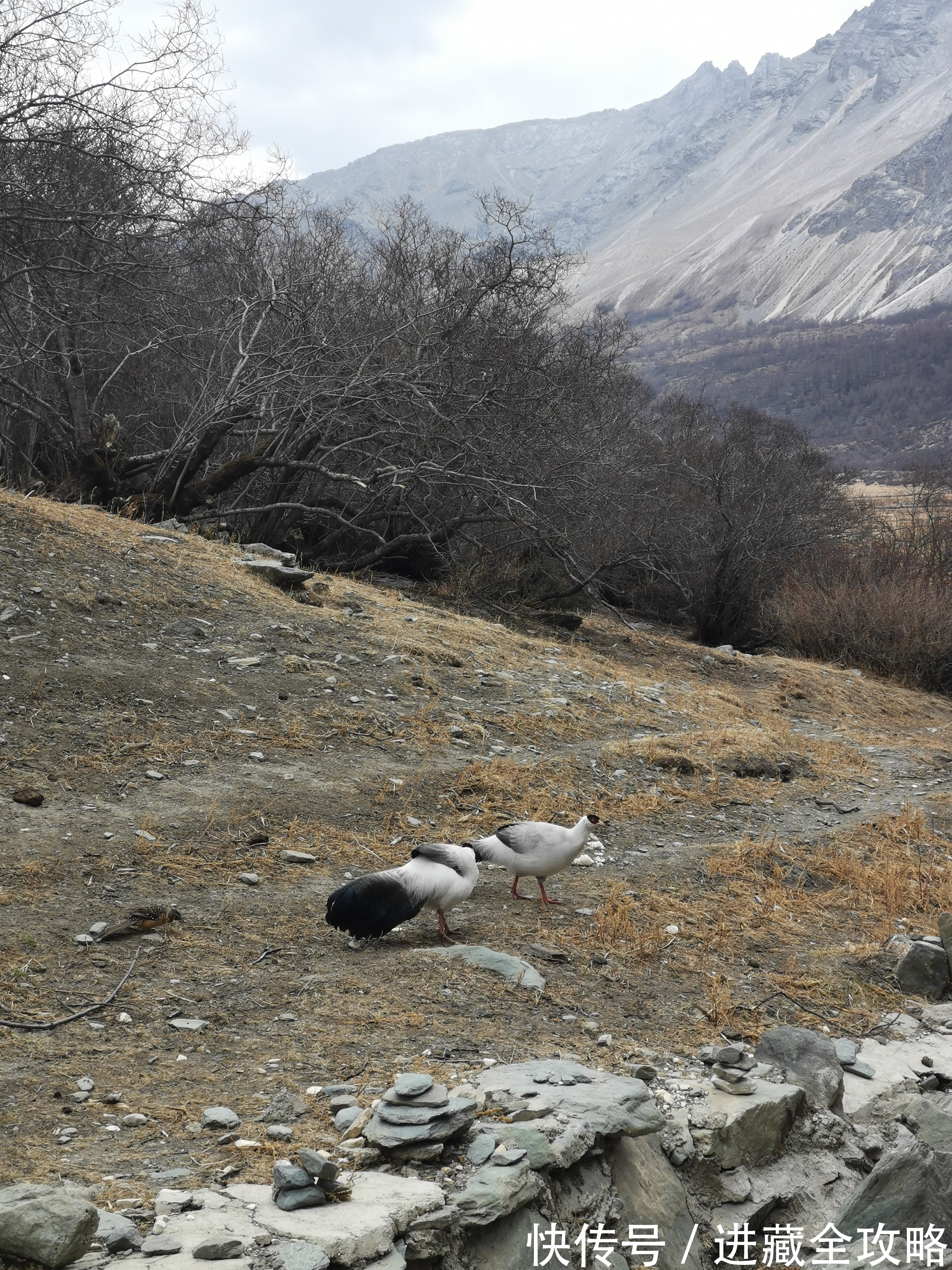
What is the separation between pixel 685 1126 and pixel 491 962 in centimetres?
106

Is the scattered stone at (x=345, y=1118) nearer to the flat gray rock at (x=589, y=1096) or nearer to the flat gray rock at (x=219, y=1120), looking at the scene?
the flat gray rock at (x=219, y=1120)

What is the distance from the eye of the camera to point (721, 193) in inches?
7559

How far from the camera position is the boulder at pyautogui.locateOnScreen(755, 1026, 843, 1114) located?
11.7ft

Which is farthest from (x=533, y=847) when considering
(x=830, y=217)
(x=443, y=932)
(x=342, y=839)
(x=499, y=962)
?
(x=830, y=217)

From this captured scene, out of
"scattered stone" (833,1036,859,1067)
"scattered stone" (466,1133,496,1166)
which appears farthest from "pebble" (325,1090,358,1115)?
"scattered stone" (833,1036,859,1067)

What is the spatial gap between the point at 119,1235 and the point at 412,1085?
840 mm

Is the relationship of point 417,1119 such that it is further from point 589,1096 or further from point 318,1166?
point 589,1096

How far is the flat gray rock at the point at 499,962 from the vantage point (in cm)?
405

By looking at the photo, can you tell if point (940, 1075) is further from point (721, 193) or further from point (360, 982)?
point (721, 193)

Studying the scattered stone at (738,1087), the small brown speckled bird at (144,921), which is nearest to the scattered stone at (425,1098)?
the scattered stone at (738,1087)

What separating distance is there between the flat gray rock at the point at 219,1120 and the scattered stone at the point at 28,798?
8.49 ft

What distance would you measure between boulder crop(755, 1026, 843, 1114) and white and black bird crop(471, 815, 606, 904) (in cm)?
126

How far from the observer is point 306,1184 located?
2.49 meters

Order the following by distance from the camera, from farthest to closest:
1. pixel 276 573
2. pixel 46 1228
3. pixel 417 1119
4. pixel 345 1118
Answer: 1. pixel 276 573
2. pixel 345 1118
3. pixel 417 1119
4. pixel 46 1228
